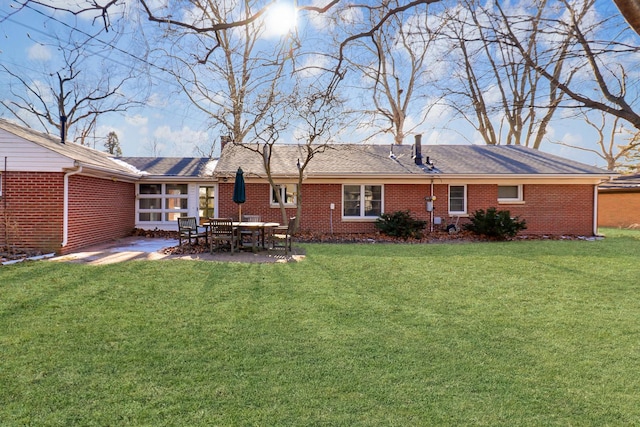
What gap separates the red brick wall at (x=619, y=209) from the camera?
2069 centimetres

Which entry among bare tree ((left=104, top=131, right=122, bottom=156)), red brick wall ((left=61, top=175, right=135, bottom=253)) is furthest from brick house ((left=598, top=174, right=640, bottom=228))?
bare tree ((left=104, top=131, right=122, bottom=156))

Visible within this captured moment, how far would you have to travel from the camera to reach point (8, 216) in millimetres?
9891

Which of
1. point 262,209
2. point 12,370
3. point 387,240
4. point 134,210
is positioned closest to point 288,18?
point 12,370

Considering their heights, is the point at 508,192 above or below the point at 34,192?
above

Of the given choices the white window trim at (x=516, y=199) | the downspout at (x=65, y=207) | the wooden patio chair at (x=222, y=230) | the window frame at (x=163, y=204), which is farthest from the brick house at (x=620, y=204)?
the downspout at (x=65, y=207)

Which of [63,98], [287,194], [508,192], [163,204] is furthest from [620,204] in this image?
[63,98]

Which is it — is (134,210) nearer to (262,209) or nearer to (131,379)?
(262,209)

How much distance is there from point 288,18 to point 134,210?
12891mm

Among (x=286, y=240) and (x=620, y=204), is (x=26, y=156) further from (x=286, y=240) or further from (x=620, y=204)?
(x=620, y=204)

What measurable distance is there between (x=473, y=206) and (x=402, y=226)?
12.2ft

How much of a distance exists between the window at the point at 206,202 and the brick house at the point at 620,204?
857 inches

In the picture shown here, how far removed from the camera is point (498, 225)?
510 inches

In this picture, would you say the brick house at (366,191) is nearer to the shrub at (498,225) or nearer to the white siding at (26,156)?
A: the shrub at (498,225)

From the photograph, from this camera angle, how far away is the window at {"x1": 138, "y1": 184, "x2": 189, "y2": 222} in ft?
50.9
